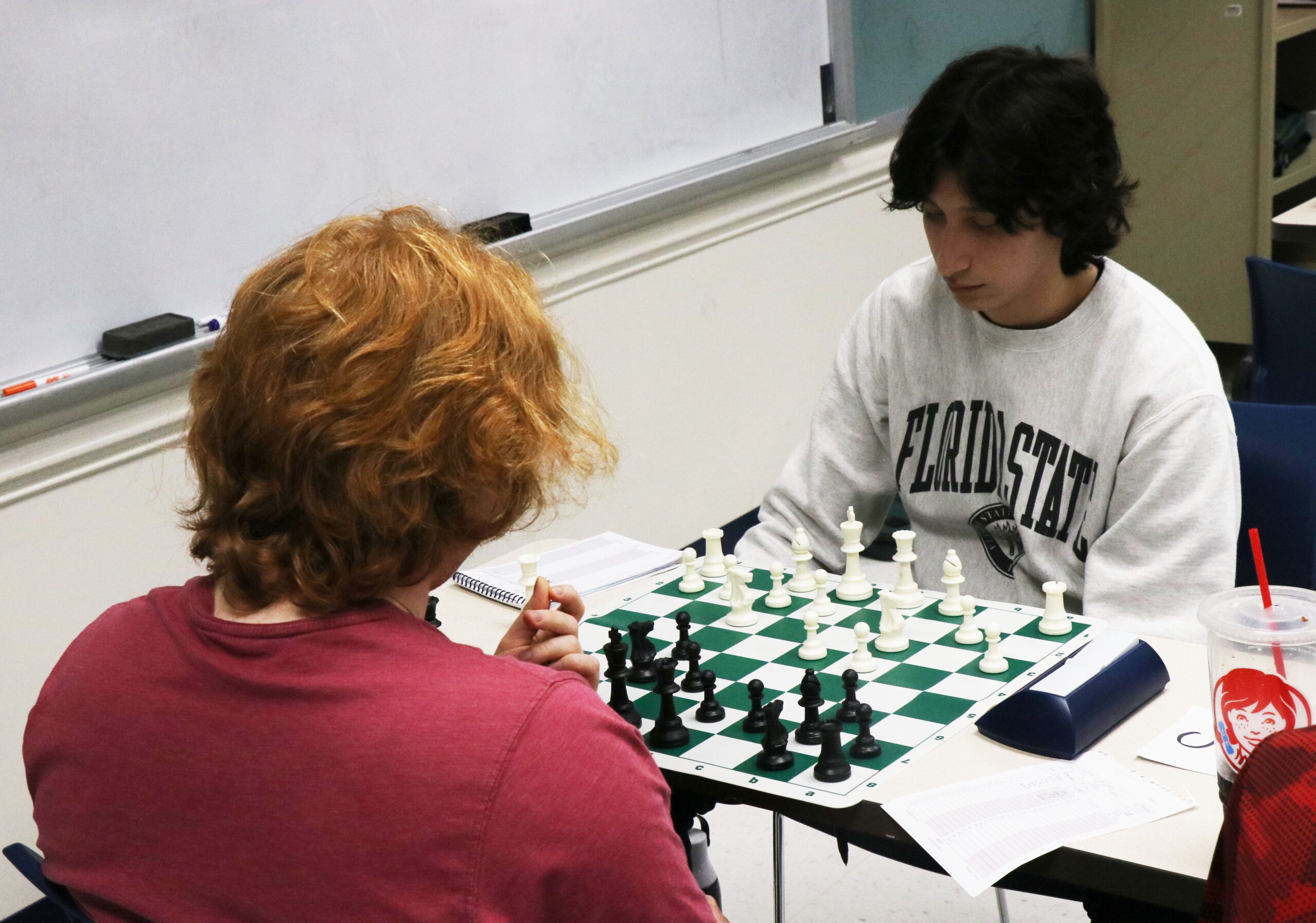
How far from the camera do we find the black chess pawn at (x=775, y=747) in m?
1.43

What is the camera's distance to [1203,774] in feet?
4.53

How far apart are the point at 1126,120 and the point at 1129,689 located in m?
4.23

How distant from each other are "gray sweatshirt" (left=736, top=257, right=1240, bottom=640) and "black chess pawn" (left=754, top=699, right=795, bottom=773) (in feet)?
1.98

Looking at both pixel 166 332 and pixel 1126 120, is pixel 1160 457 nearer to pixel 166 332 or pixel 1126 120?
pixel 166 332

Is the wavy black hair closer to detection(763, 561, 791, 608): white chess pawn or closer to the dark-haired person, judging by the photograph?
the dark-haired person

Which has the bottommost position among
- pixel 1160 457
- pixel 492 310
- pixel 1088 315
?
pixel 1160 457

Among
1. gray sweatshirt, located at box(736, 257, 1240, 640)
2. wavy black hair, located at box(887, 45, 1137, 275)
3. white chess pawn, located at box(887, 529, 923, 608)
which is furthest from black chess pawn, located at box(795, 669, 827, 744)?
wavy black hair, located at box(887, 45, 1137, 275)

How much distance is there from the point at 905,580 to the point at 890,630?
16cm

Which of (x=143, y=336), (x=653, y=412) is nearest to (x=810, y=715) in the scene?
(x=143, y=336)

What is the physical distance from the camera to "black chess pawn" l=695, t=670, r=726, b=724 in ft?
5.09

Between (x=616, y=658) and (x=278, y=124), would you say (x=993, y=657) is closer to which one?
(x=616, y=658)

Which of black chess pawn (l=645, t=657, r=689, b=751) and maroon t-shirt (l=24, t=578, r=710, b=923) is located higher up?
maroon t-shirt (l=24, t=578, r=710, b=923)

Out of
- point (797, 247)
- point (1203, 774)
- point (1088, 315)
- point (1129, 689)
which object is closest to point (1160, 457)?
point (1088, 315)

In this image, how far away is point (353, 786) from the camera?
95 centimetres
